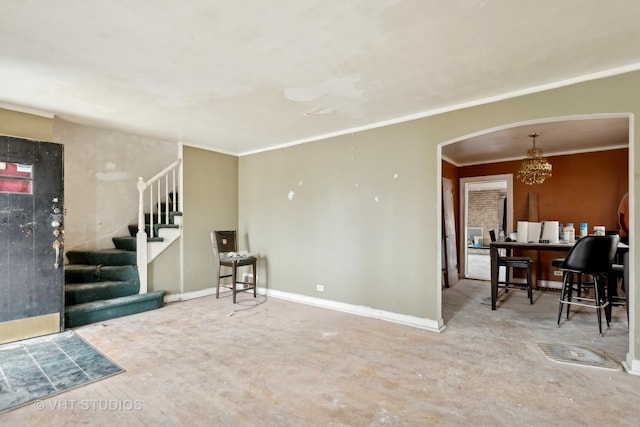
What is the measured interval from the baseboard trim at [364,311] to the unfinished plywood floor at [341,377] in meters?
0.12

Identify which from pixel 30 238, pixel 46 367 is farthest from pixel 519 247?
pixel 30 238

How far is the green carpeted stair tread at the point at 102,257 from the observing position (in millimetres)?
4340

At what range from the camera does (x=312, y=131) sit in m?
4.31

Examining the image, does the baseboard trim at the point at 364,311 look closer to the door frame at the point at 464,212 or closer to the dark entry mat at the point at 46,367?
the dark entry mat at the point at 46,367

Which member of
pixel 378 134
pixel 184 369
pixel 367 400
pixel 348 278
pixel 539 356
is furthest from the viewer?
pixel 348 278

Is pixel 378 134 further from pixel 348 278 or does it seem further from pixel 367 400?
pixel 367 400

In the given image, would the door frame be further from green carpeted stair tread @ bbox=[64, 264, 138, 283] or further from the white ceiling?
green carpeted stair tread @ bbox=[64, 264, 138, 283]

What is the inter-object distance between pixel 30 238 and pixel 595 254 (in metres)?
6.07

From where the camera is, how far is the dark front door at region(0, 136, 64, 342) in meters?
3.10

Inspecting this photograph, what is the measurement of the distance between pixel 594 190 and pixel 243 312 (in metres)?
6.03

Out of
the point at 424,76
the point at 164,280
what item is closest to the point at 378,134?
the point at 424,76

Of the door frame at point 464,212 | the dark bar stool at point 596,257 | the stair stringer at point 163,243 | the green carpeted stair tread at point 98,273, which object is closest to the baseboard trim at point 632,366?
the dark bar stool at point 596,257

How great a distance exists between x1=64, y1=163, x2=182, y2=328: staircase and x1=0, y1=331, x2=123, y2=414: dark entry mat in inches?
20.8

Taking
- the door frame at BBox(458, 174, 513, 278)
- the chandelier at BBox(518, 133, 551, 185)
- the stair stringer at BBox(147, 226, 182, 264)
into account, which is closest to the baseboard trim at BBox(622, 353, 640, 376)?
the chandelier at BBox(518, 133, 551, 185)
